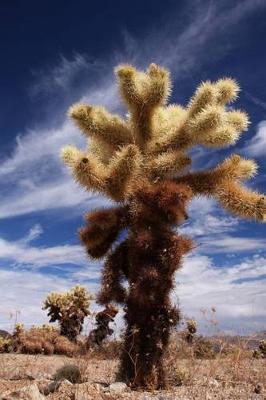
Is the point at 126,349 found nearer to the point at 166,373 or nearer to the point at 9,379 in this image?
the point at 166,373

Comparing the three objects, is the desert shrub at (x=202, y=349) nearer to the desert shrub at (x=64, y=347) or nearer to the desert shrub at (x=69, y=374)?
the desert shrub at (x=69, y=374)

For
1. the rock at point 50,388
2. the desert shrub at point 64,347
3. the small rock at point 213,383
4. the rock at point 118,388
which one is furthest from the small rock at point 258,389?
the desert shrub at point 64,347

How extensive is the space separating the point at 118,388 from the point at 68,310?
9477mm

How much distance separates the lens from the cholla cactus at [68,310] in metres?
16.1

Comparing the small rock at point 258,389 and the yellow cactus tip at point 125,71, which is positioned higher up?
the yellow cactus tip at point 125,71

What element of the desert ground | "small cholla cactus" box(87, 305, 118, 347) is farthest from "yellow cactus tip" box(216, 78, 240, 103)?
"small cholla cactus" box(87, 305, 118, 347)

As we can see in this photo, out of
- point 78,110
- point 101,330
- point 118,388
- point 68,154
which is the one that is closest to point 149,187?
point 68,154

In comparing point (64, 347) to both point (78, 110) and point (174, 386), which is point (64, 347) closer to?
point (174, 386)

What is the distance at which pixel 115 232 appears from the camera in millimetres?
8031

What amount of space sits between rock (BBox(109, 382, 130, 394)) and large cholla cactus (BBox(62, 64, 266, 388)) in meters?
0.22

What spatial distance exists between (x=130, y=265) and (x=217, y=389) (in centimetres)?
195

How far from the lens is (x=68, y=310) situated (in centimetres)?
1611

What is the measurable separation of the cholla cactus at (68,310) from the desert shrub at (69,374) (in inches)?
316

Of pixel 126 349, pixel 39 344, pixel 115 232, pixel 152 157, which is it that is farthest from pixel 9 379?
pixel 39 344
